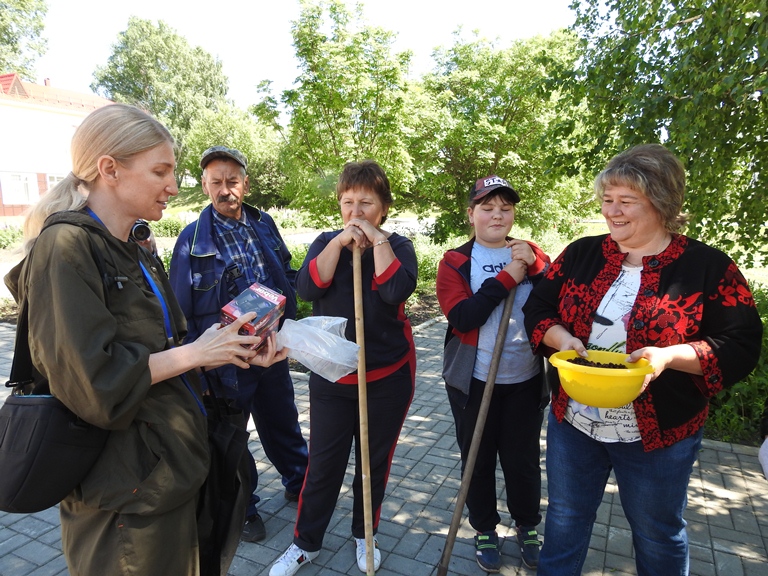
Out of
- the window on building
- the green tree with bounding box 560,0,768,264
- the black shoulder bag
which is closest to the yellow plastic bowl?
the black shoulder bag

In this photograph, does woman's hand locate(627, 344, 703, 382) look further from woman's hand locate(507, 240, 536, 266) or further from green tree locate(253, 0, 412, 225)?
green tree locate(253, 0, 412, 225)

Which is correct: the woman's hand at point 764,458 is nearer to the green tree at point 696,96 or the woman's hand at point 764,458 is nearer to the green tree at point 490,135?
the green tree at point 696,96

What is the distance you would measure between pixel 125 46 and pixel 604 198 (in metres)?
50.4

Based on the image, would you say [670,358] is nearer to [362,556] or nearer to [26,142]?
[362,556]

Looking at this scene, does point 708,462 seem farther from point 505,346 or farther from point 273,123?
point 273,123

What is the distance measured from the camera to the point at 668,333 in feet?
6.39

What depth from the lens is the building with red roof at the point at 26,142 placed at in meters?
27.4

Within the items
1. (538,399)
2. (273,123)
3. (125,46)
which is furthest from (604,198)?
(125,46)

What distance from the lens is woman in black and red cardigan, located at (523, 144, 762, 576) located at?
6.29ft

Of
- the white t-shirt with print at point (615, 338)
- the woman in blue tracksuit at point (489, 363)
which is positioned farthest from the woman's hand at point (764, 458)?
the woman in blue tracksuit at point (489, 363)

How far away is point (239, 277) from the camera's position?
2.95 meters

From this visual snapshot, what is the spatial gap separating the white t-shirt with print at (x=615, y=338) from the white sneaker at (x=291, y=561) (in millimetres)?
1719

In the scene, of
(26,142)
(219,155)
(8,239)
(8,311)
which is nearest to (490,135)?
(219,155)

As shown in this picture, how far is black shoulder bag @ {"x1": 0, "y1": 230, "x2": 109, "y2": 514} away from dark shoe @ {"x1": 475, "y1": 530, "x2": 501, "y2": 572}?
2153 mm
